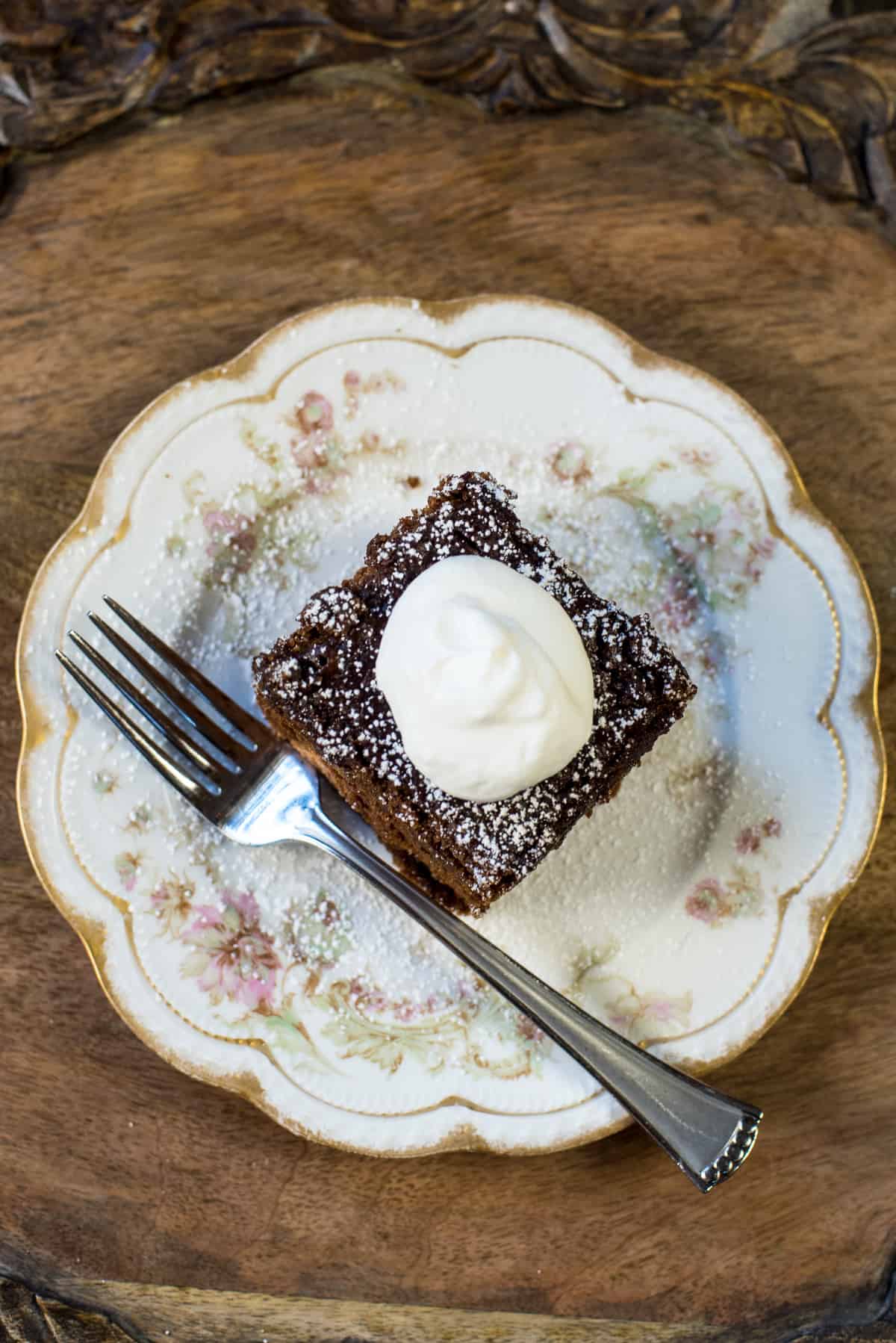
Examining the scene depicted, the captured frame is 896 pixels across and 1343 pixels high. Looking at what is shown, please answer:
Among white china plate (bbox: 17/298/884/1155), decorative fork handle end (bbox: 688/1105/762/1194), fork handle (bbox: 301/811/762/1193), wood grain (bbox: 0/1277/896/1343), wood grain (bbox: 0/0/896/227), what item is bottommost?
wood grain (bbox: 0/1277/896/1343)

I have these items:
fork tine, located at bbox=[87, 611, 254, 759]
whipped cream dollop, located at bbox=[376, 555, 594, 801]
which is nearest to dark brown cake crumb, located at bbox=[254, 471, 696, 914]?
whipped cream dollop, located at bbox=[376, 555, 594, 801]

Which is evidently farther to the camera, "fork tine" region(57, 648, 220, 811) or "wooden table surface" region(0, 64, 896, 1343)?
"wooden table surface" region(0, 64, 896, 1343)

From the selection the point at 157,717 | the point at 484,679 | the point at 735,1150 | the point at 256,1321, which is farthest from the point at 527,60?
the point at 256,1321

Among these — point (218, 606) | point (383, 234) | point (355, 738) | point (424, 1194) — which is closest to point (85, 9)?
point (383, 234)

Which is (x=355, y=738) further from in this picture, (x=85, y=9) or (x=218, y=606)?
(x=85, y=9)

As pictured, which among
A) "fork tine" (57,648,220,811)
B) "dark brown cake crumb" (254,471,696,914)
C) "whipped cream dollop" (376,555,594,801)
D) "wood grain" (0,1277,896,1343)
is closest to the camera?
"whipped cream dollop" (376,555,594,801)

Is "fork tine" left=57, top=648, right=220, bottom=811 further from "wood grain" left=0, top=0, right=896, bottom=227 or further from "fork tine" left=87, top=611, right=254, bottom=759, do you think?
"wood grain" left=0, top=0, right=896, bottom=227

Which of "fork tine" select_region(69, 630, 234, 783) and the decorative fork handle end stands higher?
"fork tine" select_region(69, 630, 234, 783)

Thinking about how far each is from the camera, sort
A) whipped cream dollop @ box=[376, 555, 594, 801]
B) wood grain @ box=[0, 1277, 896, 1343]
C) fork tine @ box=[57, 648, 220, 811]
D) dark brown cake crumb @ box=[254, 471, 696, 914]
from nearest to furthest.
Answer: whipped cream dollop @ box=[376, 555, 594, 801]
dark brown cake crumb @ box=[254, 471, 696, 914]
fork tine @ box=[57, 648, 220, 811]
wood grain @ box=[0, 1277, 896, 1343]
